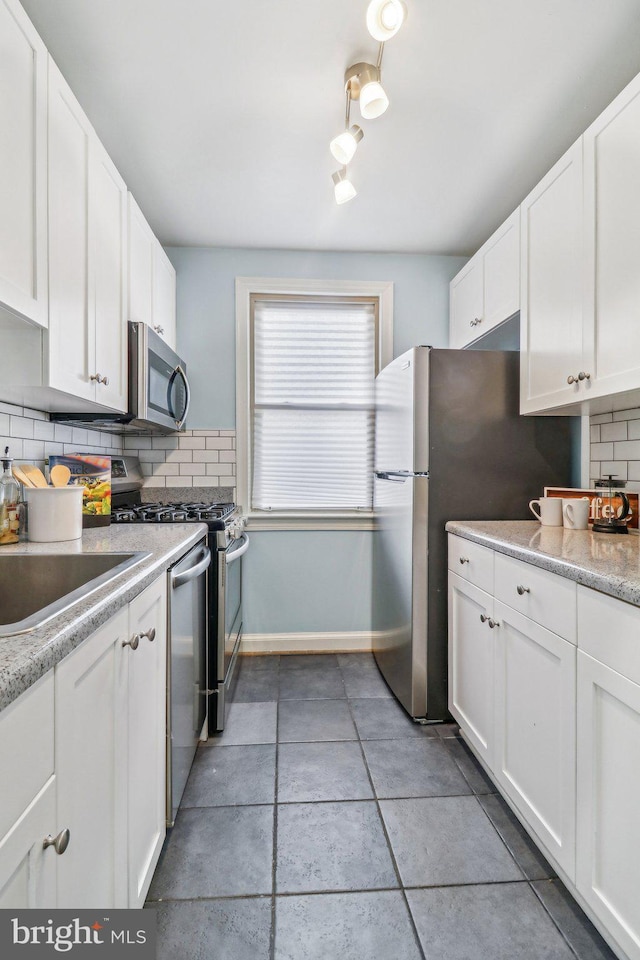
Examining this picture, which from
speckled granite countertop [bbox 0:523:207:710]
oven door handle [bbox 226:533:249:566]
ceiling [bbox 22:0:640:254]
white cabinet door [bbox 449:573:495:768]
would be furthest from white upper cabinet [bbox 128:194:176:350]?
white cabinet door [bbox 449:573:495:768]

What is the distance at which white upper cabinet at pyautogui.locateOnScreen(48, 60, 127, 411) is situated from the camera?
1.37m

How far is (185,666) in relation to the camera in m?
1.65

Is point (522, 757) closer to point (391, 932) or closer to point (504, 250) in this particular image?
point (391, 932)

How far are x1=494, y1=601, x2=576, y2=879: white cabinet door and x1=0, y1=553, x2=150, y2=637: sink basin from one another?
112cm

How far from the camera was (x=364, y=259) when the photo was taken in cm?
303

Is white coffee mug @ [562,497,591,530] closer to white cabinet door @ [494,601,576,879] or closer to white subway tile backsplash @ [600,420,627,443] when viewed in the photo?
white subway tile backsplash @ [600,420,627,443]

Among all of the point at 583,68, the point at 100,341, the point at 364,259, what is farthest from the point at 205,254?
the point at 583,68

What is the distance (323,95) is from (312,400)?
5.12ft

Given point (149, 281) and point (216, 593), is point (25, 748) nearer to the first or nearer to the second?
point (216, 593)

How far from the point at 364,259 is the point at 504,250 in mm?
993

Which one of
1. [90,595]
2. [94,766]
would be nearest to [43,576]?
[90,595]

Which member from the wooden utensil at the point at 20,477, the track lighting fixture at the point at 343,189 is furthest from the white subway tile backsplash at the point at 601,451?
the wooden utensil at the point at 20,477

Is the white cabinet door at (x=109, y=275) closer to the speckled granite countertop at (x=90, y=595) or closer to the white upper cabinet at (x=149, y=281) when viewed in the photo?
the white upper cabinet at (x=149, y=281)

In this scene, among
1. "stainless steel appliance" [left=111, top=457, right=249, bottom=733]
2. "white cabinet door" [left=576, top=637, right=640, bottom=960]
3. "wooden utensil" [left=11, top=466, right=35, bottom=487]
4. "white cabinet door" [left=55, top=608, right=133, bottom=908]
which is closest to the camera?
"white cabinet door" [left=55, top=608, right=133, bottom=908]
